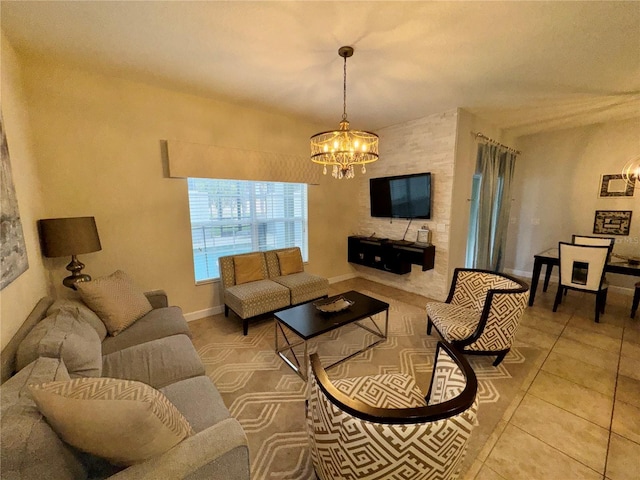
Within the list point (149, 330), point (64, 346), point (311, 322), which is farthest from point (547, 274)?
point (64, 346)

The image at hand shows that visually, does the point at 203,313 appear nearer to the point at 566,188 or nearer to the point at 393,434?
the point at 393,434

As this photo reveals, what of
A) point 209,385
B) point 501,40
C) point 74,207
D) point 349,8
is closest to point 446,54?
point 501,40

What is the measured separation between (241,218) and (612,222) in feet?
18.4

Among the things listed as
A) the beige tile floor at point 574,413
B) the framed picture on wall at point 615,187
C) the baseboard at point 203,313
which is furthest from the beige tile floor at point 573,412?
the baseboard at point 203,313

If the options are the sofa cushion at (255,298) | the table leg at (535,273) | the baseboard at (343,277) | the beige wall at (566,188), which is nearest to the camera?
the sofa cushion at (255,298)

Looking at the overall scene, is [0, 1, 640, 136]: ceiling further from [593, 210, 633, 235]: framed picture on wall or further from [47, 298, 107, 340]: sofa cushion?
[47, 298, 107, 340]: sofa cushion

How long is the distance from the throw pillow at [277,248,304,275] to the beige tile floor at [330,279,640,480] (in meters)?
2.61

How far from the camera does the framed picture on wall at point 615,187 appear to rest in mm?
3758

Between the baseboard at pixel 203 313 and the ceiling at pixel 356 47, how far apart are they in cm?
261

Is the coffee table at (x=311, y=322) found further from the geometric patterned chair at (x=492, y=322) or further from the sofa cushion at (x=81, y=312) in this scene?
the sofa cushion at (x=81, y=312)

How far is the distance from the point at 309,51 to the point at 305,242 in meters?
2.63

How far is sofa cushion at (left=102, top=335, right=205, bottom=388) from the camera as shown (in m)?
1.52

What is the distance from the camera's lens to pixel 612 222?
3916mm

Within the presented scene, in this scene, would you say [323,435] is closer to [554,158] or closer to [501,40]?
[501,40]
